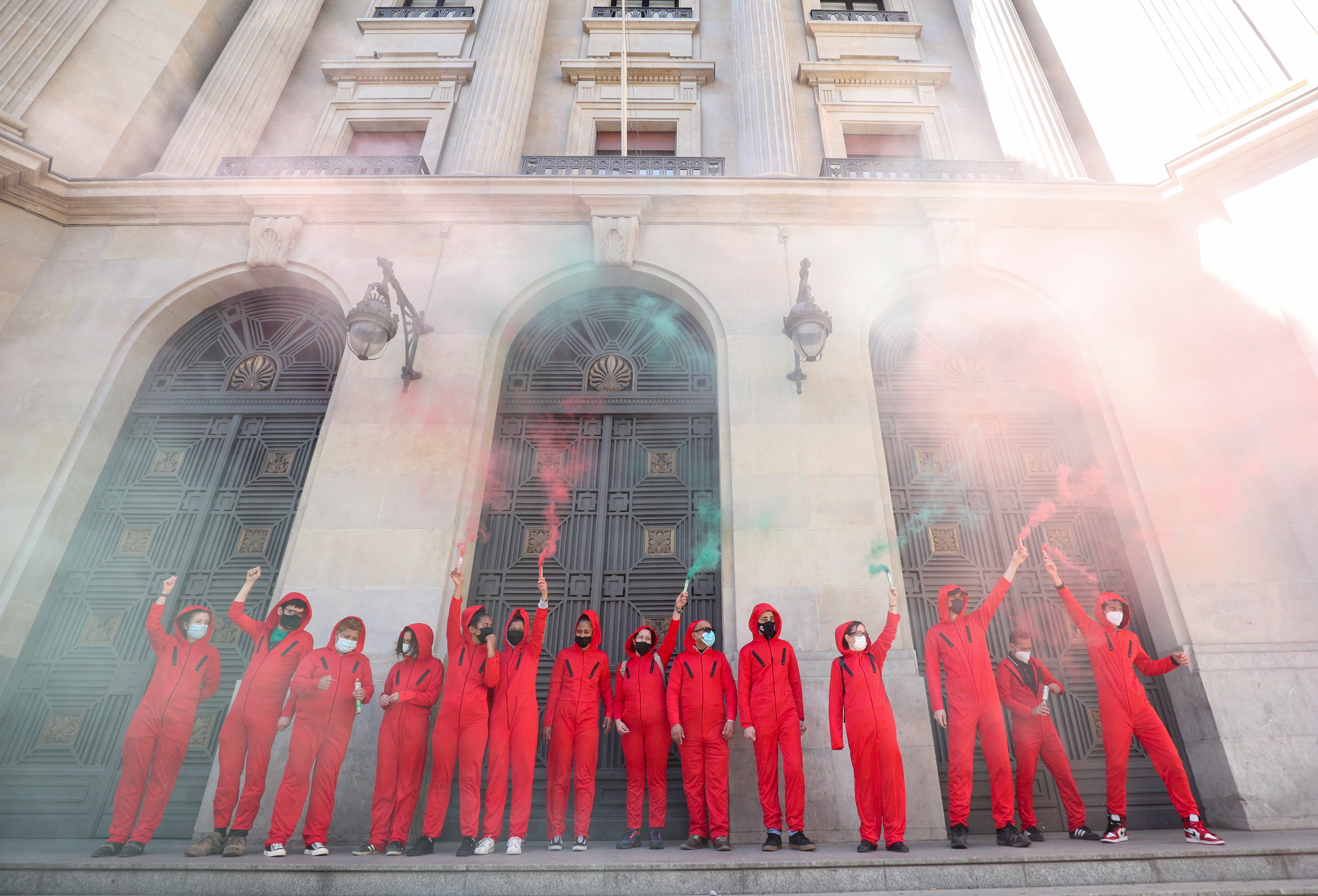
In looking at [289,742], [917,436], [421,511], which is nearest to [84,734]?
[289,742]

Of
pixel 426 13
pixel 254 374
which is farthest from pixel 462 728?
pixel 426 13

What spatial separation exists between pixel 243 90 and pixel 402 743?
12.3m

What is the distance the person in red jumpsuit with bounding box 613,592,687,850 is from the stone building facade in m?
0.91

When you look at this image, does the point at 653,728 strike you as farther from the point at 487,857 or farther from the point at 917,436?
the point at 917,436

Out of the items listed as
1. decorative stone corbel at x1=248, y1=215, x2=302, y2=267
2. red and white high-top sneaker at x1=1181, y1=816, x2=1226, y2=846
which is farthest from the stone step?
decorative stone corbel at x1=248, y1=215, x2=302, y2=267

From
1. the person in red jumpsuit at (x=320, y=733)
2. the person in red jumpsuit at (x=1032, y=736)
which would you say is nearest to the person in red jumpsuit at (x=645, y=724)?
the person in red jumpsuit at (x=320, y=733)

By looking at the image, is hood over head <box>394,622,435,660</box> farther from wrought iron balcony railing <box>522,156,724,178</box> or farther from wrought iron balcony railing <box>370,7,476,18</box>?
wrought iron balcony railing <box>370,7,476,18</box>

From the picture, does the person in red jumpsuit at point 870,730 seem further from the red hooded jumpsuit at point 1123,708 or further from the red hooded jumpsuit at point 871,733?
the red hooded jumpsuit at point 1123,708

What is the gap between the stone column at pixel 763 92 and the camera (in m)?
10.8

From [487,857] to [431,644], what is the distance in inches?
78.8

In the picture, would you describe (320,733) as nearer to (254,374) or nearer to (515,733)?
(515,733)

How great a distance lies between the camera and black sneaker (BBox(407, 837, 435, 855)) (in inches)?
206

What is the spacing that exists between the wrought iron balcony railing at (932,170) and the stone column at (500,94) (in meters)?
5.45

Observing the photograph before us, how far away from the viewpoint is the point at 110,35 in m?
11.0
